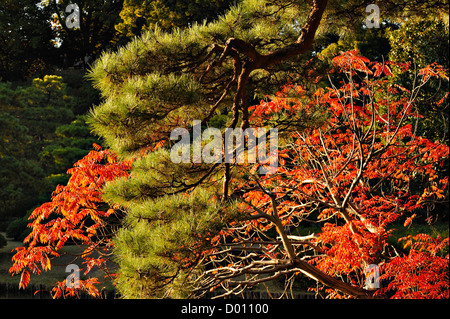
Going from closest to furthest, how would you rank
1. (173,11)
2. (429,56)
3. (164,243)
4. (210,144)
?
(164,243), (210,144), (429,56), (173,11)

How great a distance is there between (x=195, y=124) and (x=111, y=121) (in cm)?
57

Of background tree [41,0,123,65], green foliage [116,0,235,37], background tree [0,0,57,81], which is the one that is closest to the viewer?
green foliage [116,0,235,37]

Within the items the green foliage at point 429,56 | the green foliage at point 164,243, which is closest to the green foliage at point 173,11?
the green foliage at point 429,56

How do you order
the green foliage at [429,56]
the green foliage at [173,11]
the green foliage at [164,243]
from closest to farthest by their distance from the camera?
the green foliage at [164,243]
the green foliage at [429,56]
the green foliage at [173,11]

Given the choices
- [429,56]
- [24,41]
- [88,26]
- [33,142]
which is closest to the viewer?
[429,56]

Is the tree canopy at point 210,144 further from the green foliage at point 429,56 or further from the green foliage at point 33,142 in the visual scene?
the green foliage at point 33,142

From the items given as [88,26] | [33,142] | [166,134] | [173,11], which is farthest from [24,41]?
[166,134]

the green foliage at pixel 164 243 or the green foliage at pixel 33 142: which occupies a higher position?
the green foliage at pixel 164 243

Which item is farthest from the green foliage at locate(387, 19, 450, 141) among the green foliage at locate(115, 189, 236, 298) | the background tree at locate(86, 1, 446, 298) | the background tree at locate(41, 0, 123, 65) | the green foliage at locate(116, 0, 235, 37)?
the background tree at locate(41, 0, 123, 65)

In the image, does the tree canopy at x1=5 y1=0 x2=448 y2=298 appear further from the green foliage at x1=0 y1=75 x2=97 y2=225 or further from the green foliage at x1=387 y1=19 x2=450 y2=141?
the green foliage at x1=0 y1=75 x2=97 y2=225

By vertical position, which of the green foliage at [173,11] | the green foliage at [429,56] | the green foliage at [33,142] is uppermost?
the green foliage at [173,11]

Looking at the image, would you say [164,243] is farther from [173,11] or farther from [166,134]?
[173,11]
